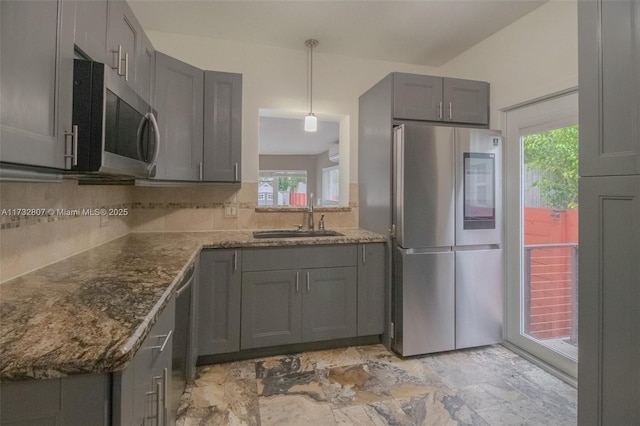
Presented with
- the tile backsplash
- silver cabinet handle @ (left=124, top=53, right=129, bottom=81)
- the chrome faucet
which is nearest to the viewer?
the tile backsplash

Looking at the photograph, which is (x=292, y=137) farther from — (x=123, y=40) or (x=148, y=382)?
(x=148, y=382)

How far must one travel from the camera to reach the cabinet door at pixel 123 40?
1.44 meters

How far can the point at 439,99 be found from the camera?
8.50 ft

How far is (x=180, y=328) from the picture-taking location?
162 cm

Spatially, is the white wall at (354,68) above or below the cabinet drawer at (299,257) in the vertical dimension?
above

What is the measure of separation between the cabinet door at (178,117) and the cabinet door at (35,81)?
1.13 metres

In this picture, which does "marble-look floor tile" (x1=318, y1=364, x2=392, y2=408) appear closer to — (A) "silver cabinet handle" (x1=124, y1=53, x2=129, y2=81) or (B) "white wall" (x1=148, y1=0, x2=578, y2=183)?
(B) "white wall" (x1=148, y1=0, x2=578, y2=183)

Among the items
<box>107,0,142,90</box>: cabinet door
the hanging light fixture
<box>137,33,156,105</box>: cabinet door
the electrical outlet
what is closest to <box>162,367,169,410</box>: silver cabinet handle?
<box>107,0,142,90</box>: cabinet door

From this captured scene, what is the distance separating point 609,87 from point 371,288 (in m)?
1.86

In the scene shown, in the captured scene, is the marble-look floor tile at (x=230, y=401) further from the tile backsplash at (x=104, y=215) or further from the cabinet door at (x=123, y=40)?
the cabinet door at (x=123, y=40)

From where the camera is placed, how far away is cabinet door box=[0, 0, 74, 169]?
79cm

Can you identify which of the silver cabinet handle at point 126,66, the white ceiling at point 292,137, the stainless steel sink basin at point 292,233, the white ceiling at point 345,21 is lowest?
the stainless steel sink basin at point 292,233

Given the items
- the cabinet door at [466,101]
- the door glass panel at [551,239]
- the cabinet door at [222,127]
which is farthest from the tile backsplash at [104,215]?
the door glass panel at [551,239]

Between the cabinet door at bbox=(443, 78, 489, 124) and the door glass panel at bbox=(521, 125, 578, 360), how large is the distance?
0.42m
